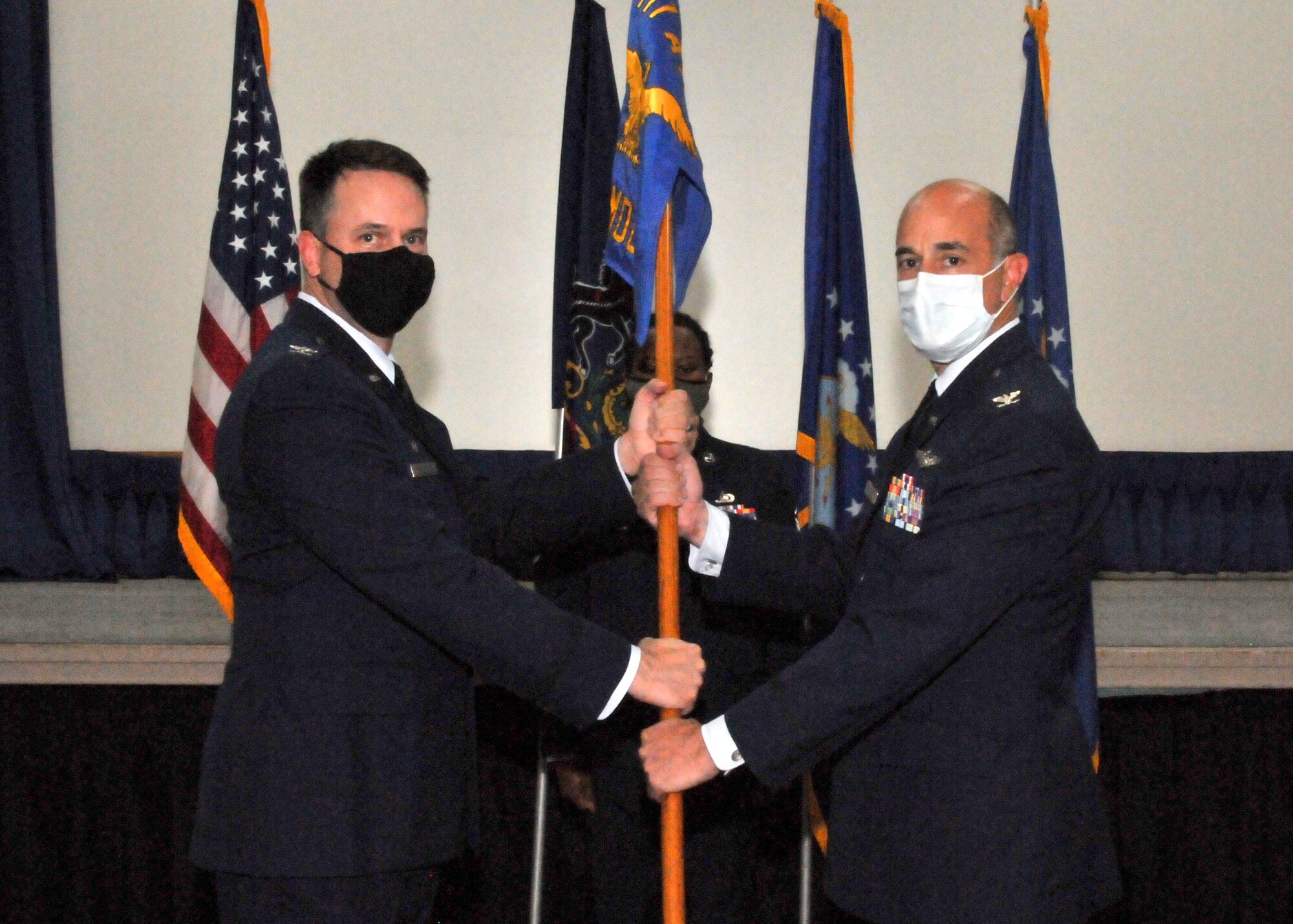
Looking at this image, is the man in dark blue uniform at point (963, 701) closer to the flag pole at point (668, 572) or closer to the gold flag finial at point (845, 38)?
the flag pole at point (668, 572)

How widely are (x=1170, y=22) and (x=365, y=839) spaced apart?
15.3 ft

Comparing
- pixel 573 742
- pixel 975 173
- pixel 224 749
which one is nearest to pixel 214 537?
pixel 573 742

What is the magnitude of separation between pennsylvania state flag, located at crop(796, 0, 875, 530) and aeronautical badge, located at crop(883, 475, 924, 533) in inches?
59.4

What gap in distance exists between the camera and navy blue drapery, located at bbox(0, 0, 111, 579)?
15.0ft

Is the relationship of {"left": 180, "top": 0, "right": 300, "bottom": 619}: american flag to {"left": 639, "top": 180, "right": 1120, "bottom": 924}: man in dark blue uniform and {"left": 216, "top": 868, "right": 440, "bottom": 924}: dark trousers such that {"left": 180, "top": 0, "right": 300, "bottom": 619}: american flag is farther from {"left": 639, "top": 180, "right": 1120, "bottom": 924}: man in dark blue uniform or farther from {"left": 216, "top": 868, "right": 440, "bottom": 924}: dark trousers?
{"left": 639, "top": 180, "right": 1120, "bottom": 924}: man in dark blue uniform

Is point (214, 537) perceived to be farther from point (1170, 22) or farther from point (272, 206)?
point (1170, 22)

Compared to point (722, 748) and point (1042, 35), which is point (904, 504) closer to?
point (722, 748)

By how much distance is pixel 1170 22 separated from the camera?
5008 millimetres

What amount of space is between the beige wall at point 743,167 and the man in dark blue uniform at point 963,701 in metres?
2.90

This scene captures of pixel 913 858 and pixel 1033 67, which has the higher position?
pixel 1033 67

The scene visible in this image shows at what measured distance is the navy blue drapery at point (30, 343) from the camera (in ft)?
15.0

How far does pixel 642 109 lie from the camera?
2.32 metres

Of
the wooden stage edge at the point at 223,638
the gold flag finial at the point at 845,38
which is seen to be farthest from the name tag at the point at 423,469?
the gold flag finial at the point at 845,38

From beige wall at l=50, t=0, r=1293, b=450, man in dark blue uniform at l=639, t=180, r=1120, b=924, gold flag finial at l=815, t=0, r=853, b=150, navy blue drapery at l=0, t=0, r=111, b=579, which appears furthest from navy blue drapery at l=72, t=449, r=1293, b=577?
man in dark blue uniform at l=639, t=180, r=1120, b=924
